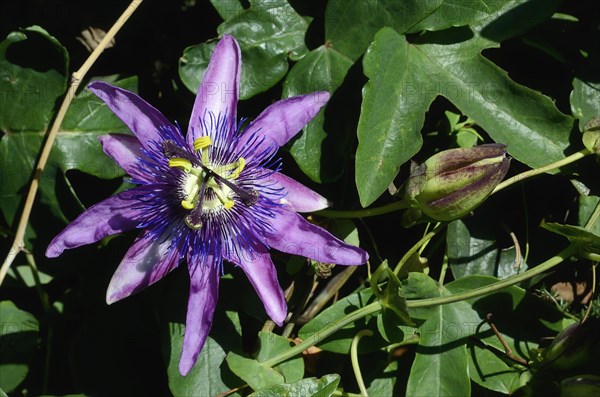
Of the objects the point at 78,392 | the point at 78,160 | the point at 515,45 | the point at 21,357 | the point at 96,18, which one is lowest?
the point at 78,392

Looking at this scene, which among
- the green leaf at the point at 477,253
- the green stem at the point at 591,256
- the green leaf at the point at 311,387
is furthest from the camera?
the green leaf at the point at 477,253

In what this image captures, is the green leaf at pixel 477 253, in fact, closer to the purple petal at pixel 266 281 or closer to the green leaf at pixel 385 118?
the green leaf at pixel 385 118

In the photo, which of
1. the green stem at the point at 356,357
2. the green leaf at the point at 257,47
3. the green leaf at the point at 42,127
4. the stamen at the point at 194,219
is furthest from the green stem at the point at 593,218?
the green leaf at the point at 42,127

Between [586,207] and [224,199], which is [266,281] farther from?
[586,207]

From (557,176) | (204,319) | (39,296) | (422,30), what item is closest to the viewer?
(204,319)

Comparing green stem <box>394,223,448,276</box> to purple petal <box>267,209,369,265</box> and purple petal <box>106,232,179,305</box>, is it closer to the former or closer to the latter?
purple petal <box>267,209,369,265</box>

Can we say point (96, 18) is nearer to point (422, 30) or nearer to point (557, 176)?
point (422, 30)

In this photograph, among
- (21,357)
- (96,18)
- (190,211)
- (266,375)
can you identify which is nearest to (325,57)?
(190,211)
